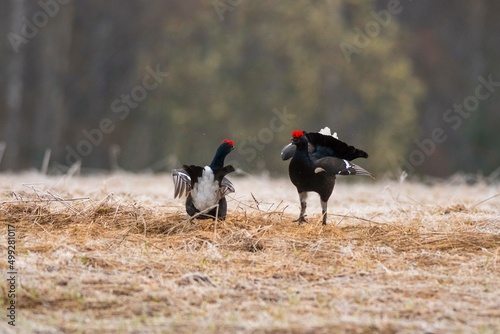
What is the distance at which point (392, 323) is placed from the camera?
4.52 m

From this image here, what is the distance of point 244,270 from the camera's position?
5543mm

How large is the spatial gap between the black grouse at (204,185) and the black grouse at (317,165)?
559mm

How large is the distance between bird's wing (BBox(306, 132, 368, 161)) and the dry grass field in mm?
512

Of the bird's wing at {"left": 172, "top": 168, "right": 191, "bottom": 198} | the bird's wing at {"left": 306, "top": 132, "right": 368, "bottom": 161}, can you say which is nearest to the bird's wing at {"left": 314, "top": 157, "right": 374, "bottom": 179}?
the bird's wing at {"left": 306, "top": 132, "right": 368, "bottom": 161}

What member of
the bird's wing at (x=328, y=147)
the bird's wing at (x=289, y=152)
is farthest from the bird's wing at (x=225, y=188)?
the bird's wing at (x=328, y=147)

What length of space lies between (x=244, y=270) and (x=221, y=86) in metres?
21.4

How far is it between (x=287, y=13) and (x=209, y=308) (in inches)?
882

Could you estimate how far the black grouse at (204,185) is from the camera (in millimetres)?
6609

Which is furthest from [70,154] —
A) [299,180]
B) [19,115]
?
[299,180]

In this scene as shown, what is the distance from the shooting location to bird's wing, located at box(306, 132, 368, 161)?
7.10m

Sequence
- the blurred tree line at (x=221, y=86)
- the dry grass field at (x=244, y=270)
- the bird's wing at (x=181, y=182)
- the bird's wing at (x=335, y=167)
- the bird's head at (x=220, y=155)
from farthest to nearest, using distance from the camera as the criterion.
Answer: the blurred tree line at (x=221, y=86) → the bird's wing at (x=335, y=167) → the bird's head at (x=220, y=155) → the bird's wing at (x=181, y=182) → the dry grass field at (x=244, y=270)

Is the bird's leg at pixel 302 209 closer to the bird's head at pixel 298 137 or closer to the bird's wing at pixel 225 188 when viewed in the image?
the bird's head at pixel 298 137

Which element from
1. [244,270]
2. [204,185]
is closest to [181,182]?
[204,185]

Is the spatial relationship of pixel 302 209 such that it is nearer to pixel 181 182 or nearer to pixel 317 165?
pixel 317 165
